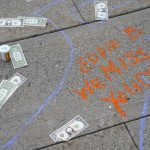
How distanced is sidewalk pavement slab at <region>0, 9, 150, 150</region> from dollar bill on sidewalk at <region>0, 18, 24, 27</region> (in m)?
0.30

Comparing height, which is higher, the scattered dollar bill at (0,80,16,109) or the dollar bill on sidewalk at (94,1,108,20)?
the dollar bill on sidewalk at (94,1,108,20)

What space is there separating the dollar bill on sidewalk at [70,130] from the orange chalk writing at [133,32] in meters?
1.36

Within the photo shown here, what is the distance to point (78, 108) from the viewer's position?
11.7 ft

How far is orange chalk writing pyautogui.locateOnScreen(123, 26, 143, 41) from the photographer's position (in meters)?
4.24

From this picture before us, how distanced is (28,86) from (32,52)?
51 centimetres

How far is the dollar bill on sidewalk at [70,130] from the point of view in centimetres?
335

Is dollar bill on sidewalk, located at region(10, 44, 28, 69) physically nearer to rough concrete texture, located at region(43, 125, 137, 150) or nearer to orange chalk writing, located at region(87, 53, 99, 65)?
orange chalk writing, located at region(87, 53, 99, 65)

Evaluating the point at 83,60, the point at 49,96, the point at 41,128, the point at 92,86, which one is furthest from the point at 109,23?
the point at 41,128

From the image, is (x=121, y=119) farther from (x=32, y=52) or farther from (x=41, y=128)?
(x=32, y=52)

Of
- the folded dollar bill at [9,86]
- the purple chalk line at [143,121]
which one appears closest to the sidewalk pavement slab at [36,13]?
the folded dollar bill at [9,86]

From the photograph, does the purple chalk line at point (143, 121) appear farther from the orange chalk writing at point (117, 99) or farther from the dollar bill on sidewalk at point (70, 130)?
the dollar bill on sidewalk at point (70, 130)

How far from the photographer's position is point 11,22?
442cm

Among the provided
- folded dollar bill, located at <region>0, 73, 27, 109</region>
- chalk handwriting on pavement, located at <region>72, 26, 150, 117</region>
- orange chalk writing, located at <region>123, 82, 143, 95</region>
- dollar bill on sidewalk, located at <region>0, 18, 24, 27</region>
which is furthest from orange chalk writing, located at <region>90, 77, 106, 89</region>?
dollar bill on sidewalk, located at <region>0, 18, 24, 27</region>

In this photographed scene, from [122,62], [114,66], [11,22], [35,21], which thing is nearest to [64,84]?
[114,66]
